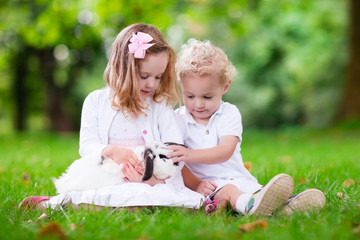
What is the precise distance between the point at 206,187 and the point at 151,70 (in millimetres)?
922

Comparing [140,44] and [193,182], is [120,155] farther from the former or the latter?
[140,44]

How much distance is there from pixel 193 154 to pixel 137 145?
0.42 metres

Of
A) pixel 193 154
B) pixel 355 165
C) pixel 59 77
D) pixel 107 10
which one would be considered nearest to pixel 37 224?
pixel 193 154

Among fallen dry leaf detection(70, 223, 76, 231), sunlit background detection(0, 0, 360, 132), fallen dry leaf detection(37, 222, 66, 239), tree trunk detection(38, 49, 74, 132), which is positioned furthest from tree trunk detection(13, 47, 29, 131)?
fallen dry leaf detection(37, 222, 66, 239)

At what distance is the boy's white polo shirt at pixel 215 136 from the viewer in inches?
117

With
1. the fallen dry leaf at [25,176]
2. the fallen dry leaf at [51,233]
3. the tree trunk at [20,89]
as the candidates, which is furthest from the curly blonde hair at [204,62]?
the tree trunk at [20,89]

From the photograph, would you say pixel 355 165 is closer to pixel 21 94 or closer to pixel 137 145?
pixel 137 145

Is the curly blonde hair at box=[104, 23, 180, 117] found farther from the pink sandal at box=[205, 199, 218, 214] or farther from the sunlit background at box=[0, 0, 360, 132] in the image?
the sunlit background at box=[0, 0, 360, 132]

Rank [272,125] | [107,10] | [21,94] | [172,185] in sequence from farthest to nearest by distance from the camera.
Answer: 1. [272,125]
2. [21,94]
3. [107,10]
4. [172,185]

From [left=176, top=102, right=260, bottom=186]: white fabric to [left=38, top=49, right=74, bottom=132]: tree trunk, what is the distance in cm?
1344

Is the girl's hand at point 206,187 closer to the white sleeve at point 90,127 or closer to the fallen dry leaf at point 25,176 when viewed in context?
the white sleeve at point 90,127

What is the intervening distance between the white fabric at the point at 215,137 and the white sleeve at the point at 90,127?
618mm

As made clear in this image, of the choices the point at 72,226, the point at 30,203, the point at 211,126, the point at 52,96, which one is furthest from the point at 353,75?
the point at 52,96

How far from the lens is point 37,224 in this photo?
7.02 ft
